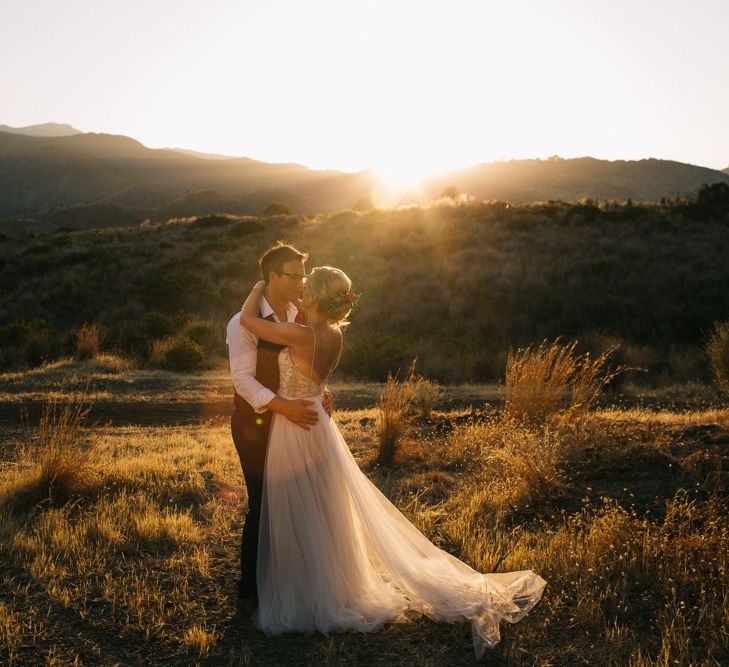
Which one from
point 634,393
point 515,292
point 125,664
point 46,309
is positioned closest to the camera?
point 125,664

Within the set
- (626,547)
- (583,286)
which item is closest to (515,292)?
(583,286)

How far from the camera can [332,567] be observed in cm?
390

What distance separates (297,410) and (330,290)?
0.73 meters

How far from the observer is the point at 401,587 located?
13.3ft

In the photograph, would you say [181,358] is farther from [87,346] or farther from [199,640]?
[199,640]

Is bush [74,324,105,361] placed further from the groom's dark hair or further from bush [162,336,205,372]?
the groom's dark hair

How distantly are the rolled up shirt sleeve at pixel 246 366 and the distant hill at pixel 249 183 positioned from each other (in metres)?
69.1

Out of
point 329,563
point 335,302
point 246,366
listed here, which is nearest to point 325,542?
point 329,563

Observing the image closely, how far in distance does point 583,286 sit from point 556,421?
1658 cm

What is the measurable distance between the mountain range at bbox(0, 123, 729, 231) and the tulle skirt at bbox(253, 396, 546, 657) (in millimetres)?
65426

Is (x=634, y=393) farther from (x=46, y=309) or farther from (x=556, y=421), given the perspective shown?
(x=46, y=309)

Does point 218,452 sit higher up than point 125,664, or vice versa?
point 125,664

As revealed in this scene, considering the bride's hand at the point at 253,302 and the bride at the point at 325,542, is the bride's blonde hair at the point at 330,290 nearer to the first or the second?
Result: the bride at the point at 325,542

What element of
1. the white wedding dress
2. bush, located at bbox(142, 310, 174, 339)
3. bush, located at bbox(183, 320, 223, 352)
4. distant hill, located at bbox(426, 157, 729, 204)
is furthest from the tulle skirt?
distant hill, located at bbox(426, 157, 729, 204)
